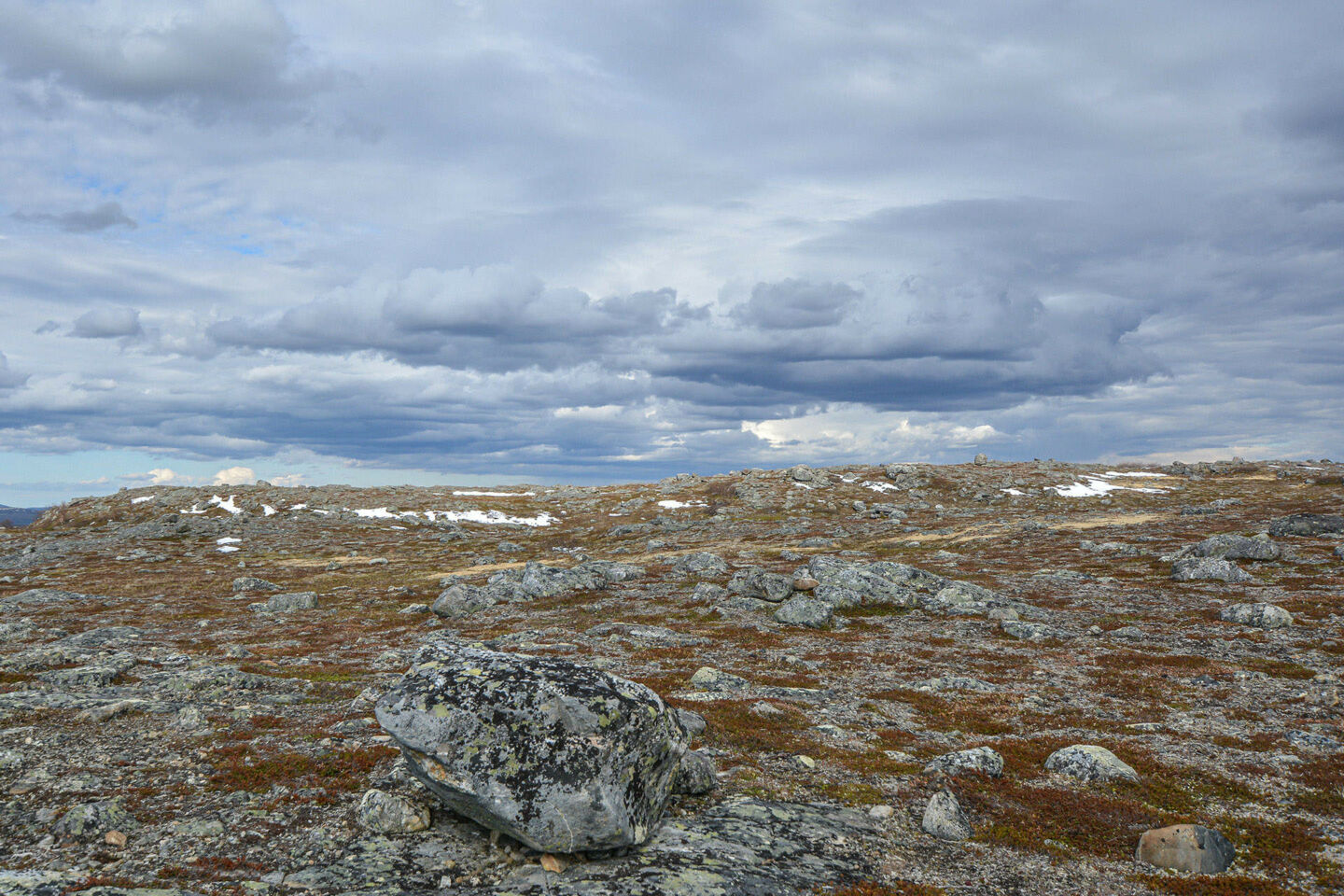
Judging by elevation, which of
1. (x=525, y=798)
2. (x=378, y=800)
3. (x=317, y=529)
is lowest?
(x=317, y=529)

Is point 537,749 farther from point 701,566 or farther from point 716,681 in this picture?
point 701,566

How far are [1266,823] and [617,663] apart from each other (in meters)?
23.6

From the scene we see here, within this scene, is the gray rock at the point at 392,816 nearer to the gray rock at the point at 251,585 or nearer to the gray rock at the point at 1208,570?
the gray rock at the point at 1208,570

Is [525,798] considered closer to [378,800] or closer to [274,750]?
[378,800]

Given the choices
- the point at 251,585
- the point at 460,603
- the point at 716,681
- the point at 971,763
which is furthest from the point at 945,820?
the point at 251,585

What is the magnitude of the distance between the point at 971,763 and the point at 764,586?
30621 millimetres

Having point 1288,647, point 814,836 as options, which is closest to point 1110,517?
point 1288,647

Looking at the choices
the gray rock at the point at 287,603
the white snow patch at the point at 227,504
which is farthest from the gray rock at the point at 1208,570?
the white snow patch at the point at 227,504

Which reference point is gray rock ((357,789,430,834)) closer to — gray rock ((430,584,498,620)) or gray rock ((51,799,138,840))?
gray rock ((51,799,138,840))

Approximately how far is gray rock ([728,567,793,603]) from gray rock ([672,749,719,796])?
3300 centimetres

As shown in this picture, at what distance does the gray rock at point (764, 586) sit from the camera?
4784 centimetres

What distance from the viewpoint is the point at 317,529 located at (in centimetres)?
11612

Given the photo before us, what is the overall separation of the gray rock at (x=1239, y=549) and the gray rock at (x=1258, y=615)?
1809 centimetres

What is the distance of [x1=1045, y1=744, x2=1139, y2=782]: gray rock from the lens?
17375 millimetres
